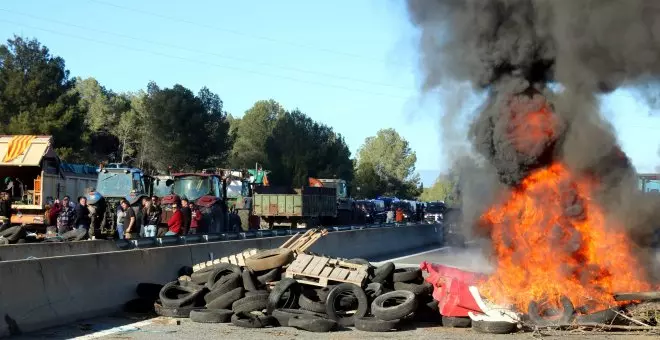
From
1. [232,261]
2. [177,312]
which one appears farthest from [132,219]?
[177,312]

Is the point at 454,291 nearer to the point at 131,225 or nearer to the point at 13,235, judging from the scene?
the point at 131,225

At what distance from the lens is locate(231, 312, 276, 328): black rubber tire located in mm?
11555

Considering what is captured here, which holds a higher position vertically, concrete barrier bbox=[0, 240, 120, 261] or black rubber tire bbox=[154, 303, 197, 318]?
concrete barrier bbox=[0, 240, 120, 261]

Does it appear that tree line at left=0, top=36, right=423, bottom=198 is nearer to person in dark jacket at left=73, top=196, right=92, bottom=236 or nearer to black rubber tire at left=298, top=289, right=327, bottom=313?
person in dark jacket at left=73, top=196, right=92, bottom=236

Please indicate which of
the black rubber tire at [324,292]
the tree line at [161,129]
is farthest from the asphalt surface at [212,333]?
the tree line at [161,129]

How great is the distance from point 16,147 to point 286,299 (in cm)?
1846

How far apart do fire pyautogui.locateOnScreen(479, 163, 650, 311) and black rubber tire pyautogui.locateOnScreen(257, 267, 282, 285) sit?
3.54 m

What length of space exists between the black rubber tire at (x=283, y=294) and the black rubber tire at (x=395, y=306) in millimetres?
1298

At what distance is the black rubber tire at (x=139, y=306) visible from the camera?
42.1 feet

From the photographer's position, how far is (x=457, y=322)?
39.0 ft

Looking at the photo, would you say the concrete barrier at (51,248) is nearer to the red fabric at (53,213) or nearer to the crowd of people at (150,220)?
the crowd of people at (150,220)

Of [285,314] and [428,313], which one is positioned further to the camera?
[428,313]

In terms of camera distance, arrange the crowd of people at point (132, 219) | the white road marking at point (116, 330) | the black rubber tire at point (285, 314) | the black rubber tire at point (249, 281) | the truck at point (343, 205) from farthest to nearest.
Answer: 1. the truck at point (343, 205)
2. the crowd of people at point (132, 219)
3. the black rubber tire at point (249, 281)
4. the black rubber tire at point (285, 314)
5. the white road marking at point (116, 330)

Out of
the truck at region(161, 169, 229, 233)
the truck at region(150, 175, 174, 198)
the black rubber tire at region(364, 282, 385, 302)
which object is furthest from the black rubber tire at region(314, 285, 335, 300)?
the truck at region(150, 175, 174, 198)
